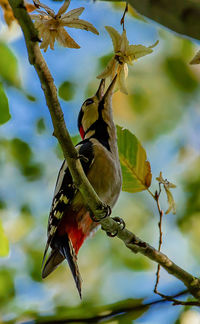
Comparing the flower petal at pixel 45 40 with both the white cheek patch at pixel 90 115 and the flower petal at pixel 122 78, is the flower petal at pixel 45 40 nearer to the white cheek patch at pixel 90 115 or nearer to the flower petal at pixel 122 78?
the flower petal at pixel 122 78

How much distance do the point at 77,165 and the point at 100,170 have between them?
1192 mm

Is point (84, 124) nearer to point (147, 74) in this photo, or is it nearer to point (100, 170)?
point (100, 170)

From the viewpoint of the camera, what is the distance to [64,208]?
10.2ft

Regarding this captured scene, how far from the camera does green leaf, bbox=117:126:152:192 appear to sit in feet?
8.66

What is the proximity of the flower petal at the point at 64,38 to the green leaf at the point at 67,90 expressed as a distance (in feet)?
5.61

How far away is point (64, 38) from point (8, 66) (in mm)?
2139

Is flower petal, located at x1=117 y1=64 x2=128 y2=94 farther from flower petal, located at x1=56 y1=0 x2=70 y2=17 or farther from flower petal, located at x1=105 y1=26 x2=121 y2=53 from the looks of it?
flower petal, located at x1=56 y1=0 x2=70 y2=17

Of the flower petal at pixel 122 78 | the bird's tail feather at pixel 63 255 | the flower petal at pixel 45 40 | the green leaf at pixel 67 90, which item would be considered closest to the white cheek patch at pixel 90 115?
the green leaf at pixel 67 90

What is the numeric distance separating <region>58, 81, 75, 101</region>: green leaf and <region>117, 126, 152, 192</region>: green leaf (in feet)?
4.47

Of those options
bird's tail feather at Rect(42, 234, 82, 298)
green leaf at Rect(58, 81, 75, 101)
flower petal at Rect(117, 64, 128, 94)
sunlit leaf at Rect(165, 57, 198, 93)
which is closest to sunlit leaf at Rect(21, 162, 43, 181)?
green leaf at Rect(58, 81, 75, 101)

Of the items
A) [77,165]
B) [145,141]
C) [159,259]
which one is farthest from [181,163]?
[77,165]

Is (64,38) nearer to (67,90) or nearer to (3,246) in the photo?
(3,246)

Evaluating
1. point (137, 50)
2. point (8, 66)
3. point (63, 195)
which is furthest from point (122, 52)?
point (8, 66)

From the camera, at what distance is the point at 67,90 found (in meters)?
4.50
